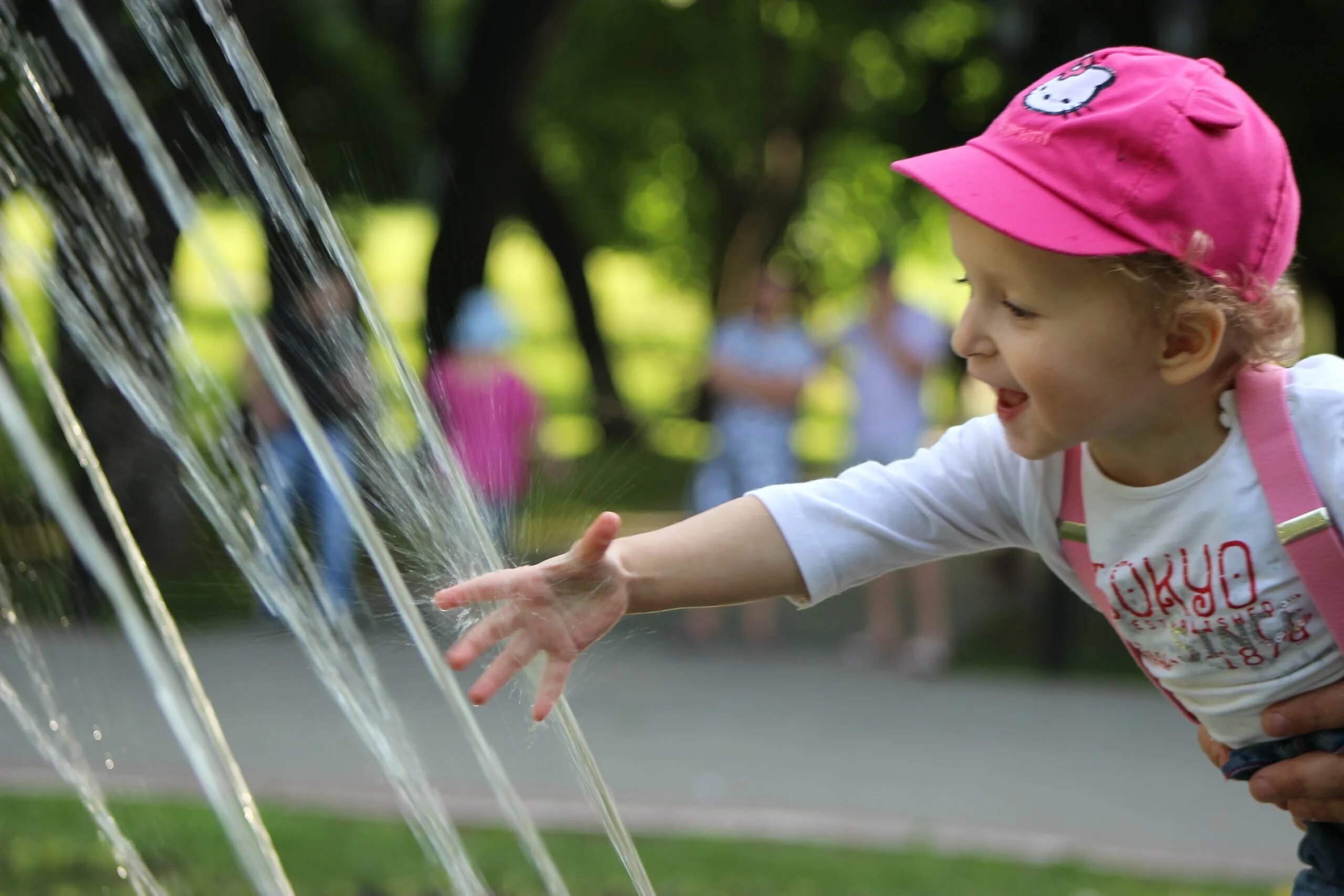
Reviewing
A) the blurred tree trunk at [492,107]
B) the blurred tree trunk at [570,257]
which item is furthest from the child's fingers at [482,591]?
the blurred tree trunk at [570,257]

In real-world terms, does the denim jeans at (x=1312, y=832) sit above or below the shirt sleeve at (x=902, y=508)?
below

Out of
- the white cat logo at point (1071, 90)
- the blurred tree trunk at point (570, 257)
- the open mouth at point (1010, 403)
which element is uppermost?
the white cat logo at point (1071, 90)

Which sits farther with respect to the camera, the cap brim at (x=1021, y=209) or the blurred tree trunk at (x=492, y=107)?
the blurred tree trunk at (x=492, y=107)

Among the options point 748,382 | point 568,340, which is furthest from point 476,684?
point 568,340

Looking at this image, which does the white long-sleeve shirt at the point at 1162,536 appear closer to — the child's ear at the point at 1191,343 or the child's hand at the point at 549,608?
the child's ear at the point at 1191,343

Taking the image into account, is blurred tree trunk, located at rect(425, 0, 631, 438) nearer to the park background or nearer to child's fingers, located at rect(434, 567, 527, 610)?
the park background

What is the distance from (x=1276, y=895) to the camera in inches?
177

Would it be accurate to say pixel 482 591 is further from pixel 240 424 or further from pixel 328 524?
pixel 240 424

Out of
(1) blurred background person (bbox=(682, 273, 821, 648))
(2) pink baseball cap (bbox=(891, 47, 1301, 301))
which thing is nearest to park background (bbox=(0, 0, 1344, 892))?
(1) blurred background person (bbox=(682, 273, 821, 648))

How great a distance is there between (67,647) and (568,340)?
18.4m

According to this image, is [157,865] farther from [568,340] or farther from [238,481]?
[568,340]

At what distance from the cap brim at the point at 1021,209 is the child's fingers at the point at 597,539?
1.80ft

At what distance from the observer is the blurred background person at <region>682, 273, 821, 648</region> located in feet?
26.3

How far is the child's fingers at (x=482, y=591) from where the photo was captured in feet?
5.72
